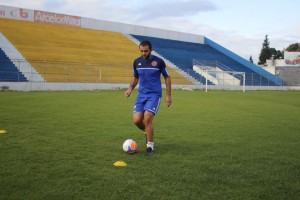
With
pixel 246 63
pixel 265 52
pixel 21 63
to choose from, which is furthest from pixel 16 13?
pixel 265 52

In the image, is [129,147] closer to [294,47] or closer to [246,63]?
[246,63]

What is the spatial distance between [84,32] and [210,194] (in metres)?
41.1

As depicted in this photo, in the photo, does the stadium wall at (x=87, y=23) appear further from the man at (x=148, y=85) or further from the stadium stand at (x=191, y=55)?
the man at (x=148, y=85)

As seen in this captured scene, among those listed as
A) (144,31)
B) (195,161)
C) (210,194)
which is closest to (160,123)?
(195,161)

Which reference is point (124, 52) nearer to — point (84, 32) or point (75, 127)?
point (84, 32)

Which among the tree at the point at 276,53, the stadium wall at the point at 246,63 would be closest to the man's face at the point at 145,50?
the stadium wall at the point at 246,63

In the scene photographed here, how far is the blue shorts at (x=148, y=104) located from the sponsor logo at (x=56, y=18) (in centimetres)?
3724

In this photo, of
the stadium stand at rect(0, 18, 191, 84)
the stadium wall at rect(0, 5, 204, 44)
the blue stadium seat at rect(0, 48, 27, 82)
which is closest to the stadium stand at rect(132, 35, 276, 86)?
the stadium wall at rect(0, 5, 204, 44)

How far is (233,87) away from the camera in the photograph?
→ 140 feet

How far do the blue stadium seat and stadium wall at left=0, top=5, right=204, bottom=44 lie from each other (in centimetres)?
1079

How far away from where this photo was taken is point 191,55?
48.3 m

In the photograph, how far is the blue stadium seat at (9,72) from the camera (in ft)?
92.8

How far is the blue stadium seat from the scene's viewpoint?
2828cm

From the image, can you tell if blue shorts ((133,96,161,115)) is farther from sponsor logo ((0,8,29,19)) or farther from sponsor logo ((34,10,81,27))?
sponsor logo ((34,10,81,27))
